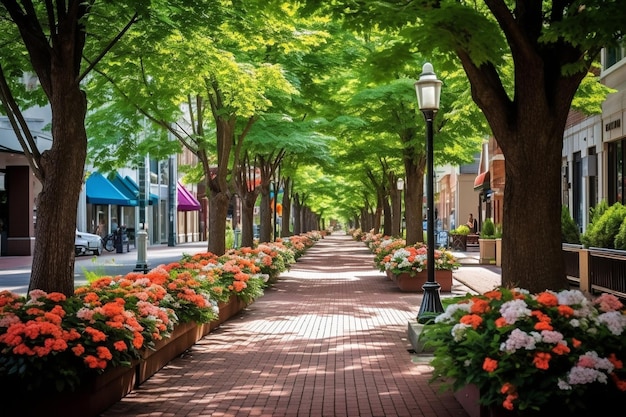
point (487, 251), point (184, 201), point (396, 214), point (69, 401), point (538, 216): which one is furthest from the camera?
point (184, 201)

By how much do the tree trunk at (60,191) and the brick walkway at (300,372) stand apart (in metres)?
1.69

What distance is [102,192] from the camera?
48406 millimetres

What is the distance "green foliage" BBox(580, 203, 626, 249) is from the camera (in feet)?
55.3

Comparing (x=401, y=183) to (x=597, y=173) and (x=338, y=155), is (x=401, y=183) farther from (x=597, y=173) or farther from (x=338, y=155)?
(x=597, y=173)

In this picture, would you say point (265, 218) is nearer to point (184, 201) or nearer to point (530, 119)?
point (530, 119)

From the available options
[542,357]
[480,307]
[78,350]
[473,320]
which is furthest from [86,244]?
[542,357]

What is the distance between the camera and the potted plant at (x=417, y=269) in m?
20.0

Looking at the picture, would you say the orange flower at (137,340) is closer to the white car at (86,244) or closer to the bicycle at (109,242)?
the white car at (86,244)

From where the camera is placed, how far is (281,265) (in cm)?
2314

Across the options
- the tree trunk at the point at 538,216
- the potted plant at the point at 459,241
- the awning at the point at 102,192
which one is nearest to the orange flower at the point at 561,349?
the tree trunk at the point at 538,216

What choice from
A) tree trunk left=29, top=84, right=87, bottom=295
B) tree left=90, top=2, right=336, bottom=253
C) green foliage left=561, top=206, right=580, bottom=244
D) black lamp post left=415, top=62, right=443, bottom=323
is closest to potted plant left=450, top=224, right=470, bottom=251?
tree left=90, top=2, right=336, bottom=253

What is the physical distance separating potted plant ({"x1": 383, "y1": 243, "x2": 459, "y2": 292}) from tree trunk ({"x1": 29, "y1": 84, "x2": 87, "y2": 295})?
464 inches

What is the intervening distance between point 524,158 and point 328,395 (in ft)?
10.8

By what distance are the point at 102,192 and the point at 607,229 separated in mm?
36676
